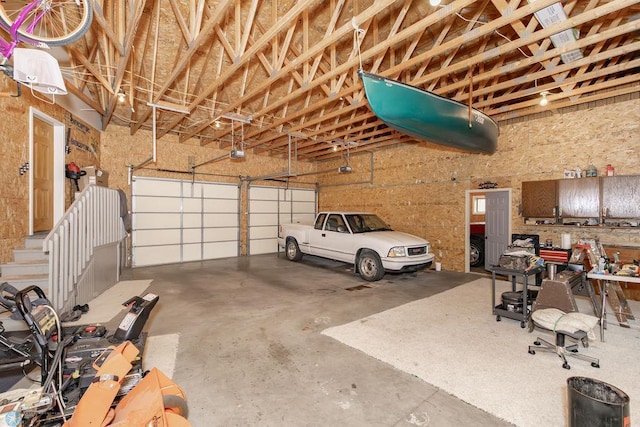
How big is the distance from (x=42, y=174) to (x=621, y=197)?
11.1 metres

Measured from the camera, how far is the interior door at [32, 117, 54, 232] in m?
5.23

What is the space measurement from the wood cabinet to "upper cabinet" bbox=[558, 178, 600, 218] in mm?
120

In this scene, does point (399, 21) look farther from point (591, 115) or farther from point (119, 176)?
point (119, 176)

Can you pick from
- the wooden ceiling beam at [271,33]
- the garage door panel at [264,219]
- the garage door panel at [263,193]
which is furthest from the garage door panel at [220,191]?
the wooden ceiling beam at [271,33]

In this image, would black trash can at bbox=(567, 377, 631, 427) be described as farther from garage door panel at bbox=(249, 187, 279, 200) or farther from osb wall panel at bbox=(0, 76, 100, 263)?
garage door panel at bbox=(249, 187, 279, 200)

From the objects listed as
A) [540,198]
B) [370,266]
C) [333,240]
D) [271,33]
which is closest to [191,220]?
[333,240]

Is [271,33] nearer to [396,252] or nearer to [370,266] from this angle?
[396,252]

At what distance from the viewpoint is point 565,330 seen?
3.04m

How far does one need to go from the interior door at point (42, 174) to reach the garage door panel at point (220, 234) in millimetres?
4507

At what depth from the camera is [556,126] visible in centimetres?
638

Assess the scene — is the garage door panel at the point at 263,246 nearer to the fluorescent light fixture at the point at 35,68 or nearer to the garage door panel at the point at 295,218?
the garage door panel at the point at 295,218

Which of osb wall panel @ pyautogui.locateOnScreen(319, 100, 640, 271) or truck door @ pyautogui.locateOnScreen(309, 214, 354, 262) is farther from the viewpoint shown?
truck door @ pyautogui.locateOnScreen(309, 214, 354, 262)

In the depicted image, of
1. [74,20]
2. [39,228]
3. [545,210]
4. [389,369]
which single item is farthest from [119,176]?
[545,210]

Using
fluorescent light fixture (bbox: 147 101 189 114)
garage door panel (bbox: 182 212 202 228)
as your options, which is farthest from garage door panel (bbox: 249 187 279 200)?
fluorescent light fixture (bbox: 147 101 189 114)
